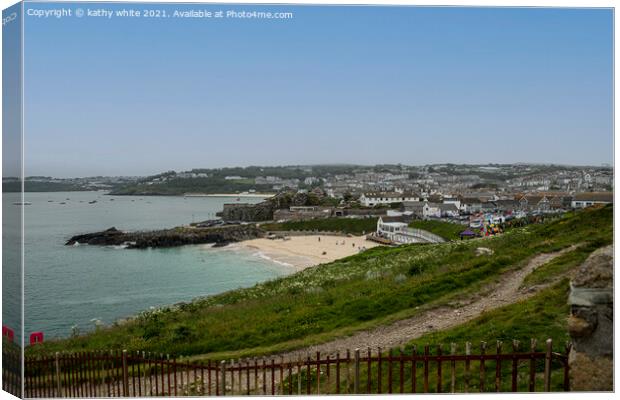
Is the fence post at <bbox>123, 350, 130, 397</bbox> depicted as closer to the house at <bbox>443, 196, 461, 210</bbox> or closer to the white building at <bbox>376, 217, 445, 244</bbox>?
the house at <bbox>443, 196, 461, 210</bbox>

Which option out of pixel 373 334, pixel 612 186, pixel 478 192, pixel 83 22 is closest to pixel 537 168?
pixel 612 186

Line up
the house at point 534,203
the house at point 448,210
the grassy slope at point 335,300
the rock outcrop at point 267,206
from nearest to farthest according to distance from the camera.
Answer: the grassy slope at point 335,300 < the house at point 534,203 < the rock outcrop at point 267,206 < the house at point 448,210

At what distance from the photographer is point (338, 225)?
1416 centimetres

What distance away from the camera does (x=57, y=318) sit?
24.5ft

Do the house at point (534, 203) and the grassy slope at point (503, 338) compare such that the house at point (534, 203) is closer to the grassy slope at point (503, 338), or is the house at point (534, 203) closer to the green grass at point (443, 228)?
the green grass at point (443, 228)

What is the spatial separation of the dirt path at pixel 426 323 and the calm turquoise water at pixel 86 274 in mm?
2924

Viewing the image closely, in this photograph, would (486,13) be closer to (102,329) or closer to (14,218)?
(14,218)

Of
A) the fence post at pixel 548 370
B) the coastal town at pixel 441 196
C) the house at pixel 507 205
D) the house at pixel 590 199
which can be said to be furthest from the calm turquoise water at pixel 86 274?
the house at pixel 590 199

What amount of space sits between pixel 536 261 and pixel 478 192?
1645 mm

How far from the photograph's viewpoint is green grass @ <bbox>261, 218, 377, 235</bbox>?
13703 millimetres

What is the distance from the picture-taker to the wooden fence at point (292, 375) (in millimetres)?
5332

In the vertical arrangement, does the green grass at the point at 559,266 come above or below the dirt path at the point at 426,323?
above

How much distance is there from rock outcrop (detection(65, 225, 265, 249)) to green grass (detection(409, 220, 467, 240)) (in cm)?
583

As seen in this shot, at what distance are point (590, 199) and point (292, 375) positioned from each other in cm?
495
